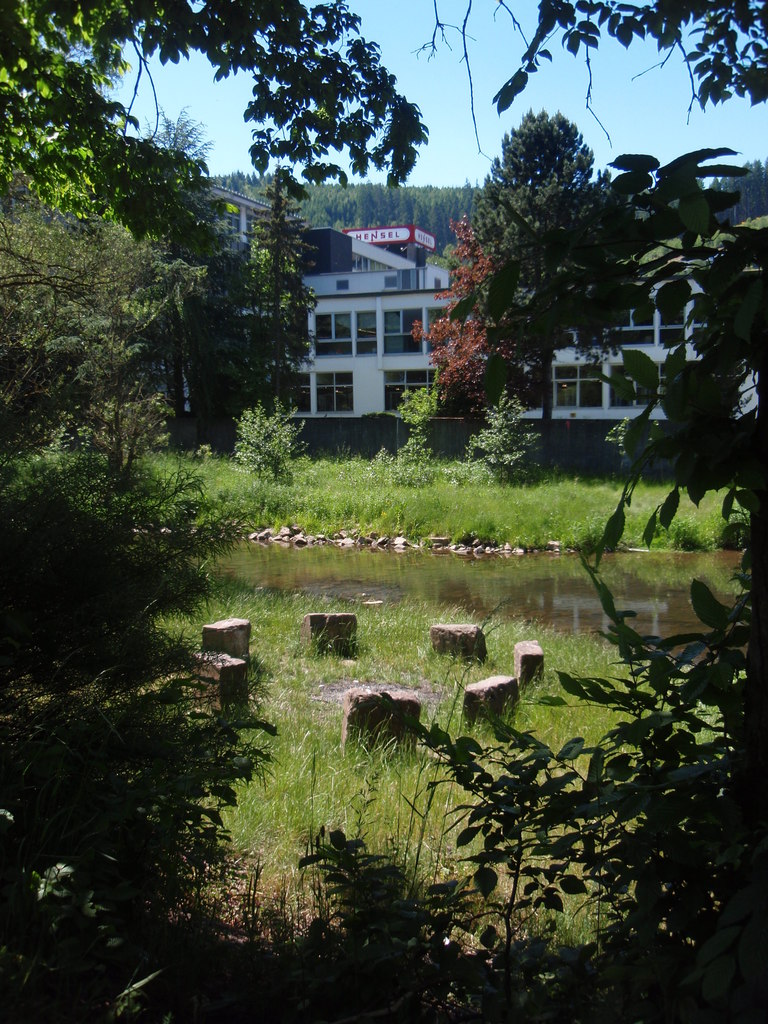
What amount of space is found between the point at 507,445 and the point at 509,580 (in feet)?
36.9

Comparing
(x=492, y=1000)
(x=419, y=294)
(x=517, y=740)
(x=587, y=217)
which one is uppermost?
(x=419, y=294)

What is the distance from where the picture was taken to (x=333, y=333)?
150ft

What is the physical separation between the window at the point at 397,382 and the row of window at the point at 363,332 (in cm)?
99

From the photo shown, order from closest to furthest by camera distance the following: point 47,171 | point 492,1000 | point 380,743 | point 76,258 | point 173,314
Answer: point 492,1000 < point 380,743 < point 47,171 < point 76,258 < point 173,314

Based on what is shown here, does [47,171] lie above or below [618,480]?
above

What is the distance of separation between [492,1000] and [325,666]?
6.64 meters

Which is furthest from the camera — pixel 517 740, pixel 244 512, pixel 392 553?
pixel 392 553

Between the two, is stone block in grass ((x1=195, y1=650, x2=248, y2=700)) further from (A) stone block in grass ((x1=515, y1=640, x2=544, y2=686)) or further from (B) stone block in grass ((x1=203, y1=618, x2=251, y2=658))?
(A) stone block in grass ((x1=515, y1=640, x2=544, y2=686))

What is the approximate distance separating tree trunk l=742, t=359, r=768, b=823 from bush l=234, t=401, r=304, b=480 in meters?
27.2

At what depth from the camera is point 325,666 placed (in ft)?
28.5

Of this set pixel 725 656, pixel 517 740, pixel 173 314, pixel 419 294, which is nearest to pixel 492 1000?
pixel 517 740

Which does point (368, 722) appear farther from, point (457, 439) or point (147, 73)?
point (457, 439)

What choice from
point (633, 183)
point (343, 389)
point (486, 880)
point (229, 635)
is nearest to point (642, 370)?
point (633, 183)

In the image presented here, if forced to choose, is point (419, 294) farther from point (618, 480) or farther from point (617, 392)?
point (617, 392)
